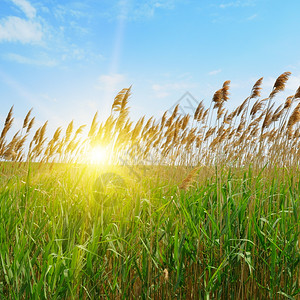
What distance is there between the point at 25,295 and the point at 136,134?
82.3 inches

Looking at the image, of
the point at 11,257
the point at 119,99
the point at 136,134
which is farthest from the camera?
the point at 136,134

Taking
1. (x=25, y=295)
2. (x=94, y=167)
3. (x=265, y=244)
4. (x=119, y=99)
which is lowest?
(x=25, y=295)

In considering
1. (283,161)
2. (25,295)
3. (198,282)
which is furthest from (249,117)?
(25,295)

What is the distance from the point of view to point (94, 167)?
3422mm

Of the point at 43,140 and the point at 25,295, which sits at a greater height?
the point at 43,140

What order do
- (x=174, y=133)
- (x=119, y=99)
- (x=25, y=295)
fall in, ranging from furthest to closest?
(x=174, y=133)
(x=119, y=99)
(x=25, y=295)

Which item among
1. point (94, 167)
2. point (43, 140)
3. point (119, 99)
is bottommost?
point (94, 167)

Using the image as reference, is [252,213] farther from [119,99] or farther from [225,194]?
[119,99]

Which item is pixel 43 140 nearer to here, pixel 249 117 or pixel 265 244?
pixel 249 117

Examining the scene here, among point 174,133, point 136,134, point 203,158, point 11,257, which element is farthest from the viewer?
point 203,158

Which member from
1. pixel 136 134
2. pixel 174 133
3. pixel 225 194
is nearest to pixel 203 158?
pixel 174 133

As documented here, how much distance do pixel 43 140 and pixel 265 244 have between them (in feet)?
11.6

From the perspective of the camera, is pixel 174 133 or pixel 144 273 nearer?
pixel 144 273

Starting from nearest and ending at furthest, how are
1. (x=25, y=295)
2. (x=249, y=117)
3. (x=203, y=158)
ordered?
(x=25, y=295) < (x=249, y=117) < (x=203, y=158)
